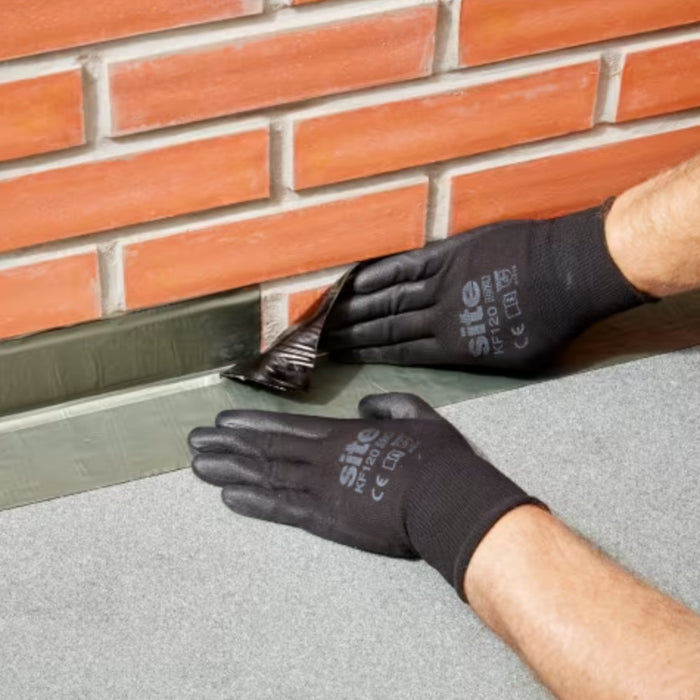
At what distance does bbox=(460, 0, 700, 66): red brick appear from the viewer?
2.11m

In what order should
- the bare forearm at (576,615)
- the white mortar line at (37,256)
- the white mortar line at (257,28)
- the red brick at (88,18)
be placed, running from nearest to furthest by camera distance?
the bare forearm at (576,615)
the red brick at (88,18)
the white mortar line at (257,28)
the white mortar line at (37,256)

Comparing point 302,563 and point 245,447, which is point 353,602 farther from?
point 245,447

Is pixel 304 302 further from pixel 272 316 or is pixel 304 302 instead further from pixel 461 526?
pixel 461 526

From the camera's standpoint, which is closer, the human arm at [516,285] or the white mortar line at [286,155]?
the white mortar line at [286,155]

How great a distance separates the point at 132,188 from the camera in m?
2.06

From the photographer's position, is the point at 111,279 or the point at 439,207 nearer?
the point at 111,279

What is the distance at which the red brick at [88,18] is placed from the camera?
184 cm

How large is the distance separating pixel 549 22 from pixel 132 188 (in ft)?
2.03

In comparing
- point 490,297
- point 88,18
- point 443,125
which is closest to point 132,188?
point 88,18

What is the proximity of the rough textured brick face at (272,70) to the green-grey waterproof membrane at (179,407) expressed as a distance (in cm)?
44

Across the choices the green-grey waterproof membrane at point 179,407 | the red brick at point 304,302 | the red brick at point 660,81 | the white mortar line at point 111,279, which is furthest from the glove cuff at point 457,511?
the red brick at point 660,81

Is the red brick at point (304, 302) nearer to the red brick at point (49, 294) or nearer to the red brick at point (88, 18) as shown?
the red brick at point (49, 294)

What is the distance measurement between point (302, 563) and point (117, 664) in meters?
0.28

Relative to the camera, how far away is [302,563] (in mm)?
2021
